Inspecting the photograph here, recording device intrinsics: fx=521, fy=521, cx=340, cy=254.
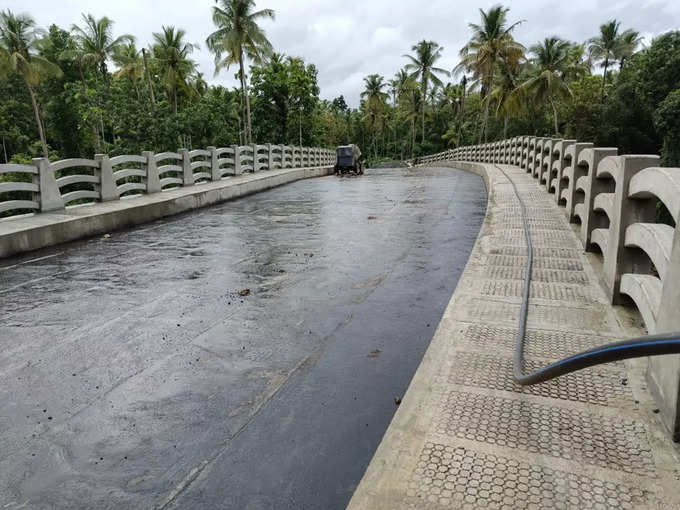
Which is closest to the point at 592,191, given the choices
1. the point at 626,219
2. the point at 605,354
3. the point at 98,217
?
the point at 626,219

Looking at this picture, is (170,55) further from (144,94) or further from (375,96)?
(375,96)

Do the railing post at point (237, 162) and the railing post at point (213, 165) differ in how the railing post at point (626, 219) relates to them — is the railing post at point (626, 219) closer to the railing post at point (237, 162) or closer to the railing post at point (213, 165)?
the railing post at point (213, 165)

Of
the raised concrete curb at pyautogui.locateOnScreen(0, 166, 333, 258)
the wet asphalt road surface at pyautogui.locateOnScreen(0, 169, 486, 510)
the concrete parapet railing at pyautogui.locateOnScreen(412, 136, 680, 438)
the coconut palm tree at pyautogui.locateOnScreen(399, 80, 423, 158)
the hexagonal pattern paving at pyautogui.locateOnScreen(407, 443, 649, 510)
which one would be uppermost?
the coconut palm tree at pyautogui.locateOnScreen(399, 80, 423, 158)

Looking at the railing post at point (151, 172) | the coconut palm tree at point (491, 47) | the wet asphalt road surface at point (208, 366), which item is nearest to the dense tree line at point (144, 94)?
the coconut palm tree at point (491, 47)

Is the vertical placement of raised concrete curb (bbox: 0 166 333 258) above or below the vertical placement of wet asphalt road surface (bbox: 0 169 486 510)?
above

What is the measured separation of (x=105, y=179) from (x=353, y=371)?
9.46m

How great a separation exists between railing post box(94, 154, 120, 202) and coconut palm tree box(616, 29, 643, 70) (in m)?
57.2

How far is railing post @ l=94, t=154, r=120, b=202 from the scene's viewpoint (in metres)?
11.2

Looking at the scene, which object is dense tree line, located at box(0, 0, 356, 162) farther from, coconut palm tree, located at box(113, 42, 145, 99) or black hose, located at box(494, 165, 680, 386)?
black hose, located at box(494, 165, 680, 386)

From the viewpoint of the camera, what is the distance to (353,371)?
3.73 meters

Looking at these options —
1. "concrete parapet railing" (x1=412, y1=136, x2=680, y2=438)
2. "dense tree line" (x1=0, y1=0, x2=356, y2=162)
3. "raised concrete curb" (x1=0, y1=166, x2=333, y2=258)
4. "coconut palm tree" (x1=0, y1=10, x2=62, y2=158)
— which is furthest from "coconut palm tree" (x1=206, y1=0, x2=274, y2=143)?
"concrete parapet railing" (x1=412, y1=136, x2=680, y2=438)

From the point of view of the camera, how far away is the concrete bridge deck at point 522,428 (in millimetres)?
2146

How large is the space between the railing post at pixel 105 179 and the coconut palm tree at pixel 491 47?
35810mm

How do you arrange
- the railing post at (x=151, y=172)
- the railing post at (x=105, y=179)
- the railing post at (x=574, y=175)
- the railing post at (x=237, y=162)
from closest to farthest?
the railing post at (x=574, y=175) < the railing post at (x=105, y=179) < the railing post at (x=151, y=172) < the railing post at (x=237, y=162)
